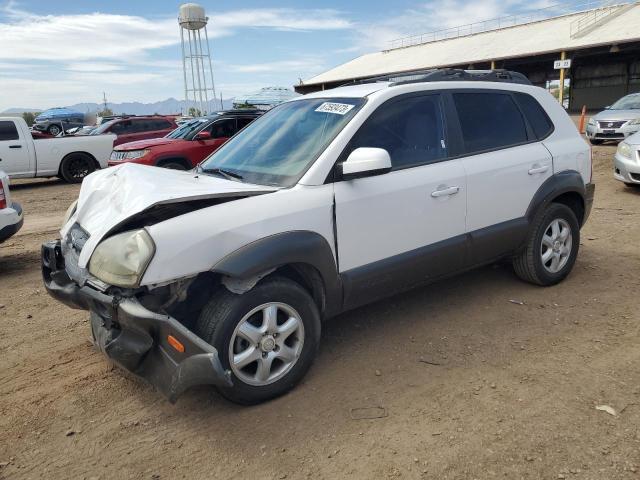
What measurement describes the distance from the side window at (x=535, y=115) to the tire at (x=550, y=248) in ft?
2.11

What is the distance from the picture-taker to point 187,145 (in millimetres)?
10836

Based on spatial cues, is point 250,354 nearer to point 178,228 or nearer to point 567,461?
point 178,228

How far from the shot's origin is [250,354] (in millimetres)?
2951

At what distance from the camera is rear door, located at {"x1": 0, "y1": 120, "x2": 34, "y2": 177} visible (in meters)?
12.9

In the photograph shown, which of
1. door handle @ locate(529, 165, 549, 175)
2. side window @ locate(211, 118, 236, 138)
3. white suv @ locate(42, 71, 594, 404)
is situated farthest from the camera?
side window @ locate(211, 118, 236, 138)

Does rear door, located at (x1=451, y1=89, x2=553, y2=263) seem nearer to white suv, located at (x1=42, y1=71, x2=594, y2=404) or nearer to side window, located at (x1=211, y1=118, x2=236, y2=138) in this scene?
white suv, located at (x1=42, y1=71, x2=594, y2=404)

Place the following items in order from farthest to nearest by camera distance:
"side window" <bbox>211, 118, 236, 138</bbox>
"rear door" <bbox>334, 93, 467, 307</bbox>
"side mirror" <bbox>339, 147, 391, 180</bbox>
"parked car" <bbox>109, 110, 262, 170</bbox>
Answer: "side window" <bbox>211, 118, 236, 138</bbox>
"parked car" <bbox>109, 110, 262, 170</bbox>
"rear door" <bbox>334, 93, 467, 307</bbox>
"side mirror" <bbox>339, 147, 391, 180</bbox>

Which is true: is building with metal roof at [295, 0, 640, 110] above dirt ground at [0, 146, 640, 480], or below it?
above

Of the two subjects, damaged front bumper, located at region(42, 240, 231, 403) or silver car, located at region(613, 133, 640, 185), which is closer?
damaged front bumper, located at region(42, 240, 231, 403)

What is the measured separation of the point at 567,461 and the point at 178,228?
2.21 meters

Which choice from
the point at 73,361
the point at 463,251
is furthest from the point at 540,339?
the point at 73,361

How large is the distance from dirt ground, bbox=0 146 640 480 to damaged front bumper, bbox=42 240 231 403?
0.38 metres

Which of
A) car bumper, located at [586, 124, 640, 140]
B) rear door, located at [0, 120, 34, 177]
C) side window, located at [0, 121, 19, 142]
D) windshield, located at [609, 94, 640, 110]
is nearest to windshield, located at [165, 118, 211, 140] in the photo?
rear door, located at [0, 120, 34, 177]

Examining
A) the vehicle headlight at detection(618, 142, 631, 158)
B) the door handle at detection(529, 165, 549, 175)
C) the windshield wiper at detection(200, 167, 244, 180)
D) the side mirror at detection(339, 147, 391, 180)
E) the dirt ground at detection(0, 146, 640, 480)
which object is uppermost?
the side mirror at detection(339, 147, 391, 180)
